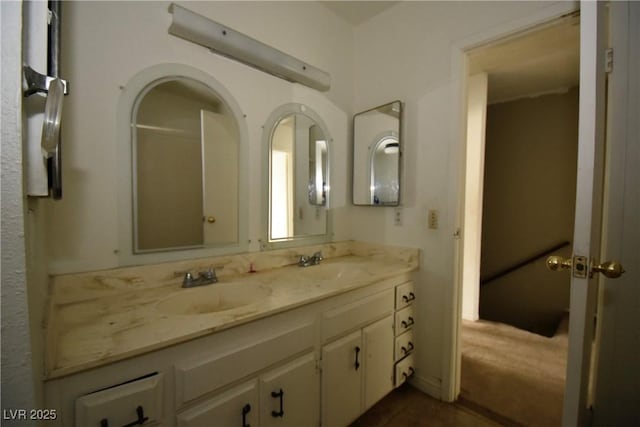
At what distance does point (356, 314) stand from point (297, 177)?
918mm

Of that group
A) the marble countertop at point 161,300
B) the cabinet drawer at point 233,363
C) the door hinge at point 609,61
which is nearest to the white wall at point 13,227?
the marble countertop at point 161,300

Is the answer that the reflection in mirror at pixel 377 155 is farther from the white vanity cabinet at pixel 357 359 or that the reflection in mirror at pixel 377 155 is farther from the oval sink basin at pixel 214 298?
the oval sink basin at pixel 214 298

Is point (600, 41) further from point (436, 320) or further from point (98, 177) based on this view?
point (98, 177)

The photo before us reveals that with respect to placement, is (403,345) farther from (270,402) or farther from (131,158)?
(131,158)

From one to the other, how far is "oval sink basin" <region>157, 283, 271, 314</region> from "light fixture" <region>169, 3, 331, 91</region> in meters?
1.16

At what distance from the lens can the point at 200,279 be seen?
1246mm

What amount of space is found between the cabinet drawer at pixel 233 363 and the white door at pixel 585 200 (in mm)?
878

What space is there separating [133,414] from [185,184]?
926 mm

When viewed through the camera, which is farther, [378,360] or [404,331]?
[404,331]

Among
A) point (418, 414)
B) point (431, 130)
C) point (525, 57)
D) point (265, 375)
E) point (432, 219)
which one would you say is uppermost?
point (525, 57)

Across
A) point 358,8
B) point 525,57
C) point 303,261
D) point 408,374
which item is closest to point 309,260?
point 303,261

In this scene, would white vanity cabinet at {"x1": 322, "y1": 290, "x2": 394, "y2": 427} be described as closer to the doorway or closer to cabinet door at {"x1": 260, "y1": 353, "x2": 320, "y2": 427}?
cabinet door at {"x1": 260, "y1": 353, "x2": 320, "y2": 427}

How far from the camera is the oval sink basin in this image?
1108mm

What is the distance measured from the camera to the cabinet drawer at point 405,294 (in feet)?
5.14
